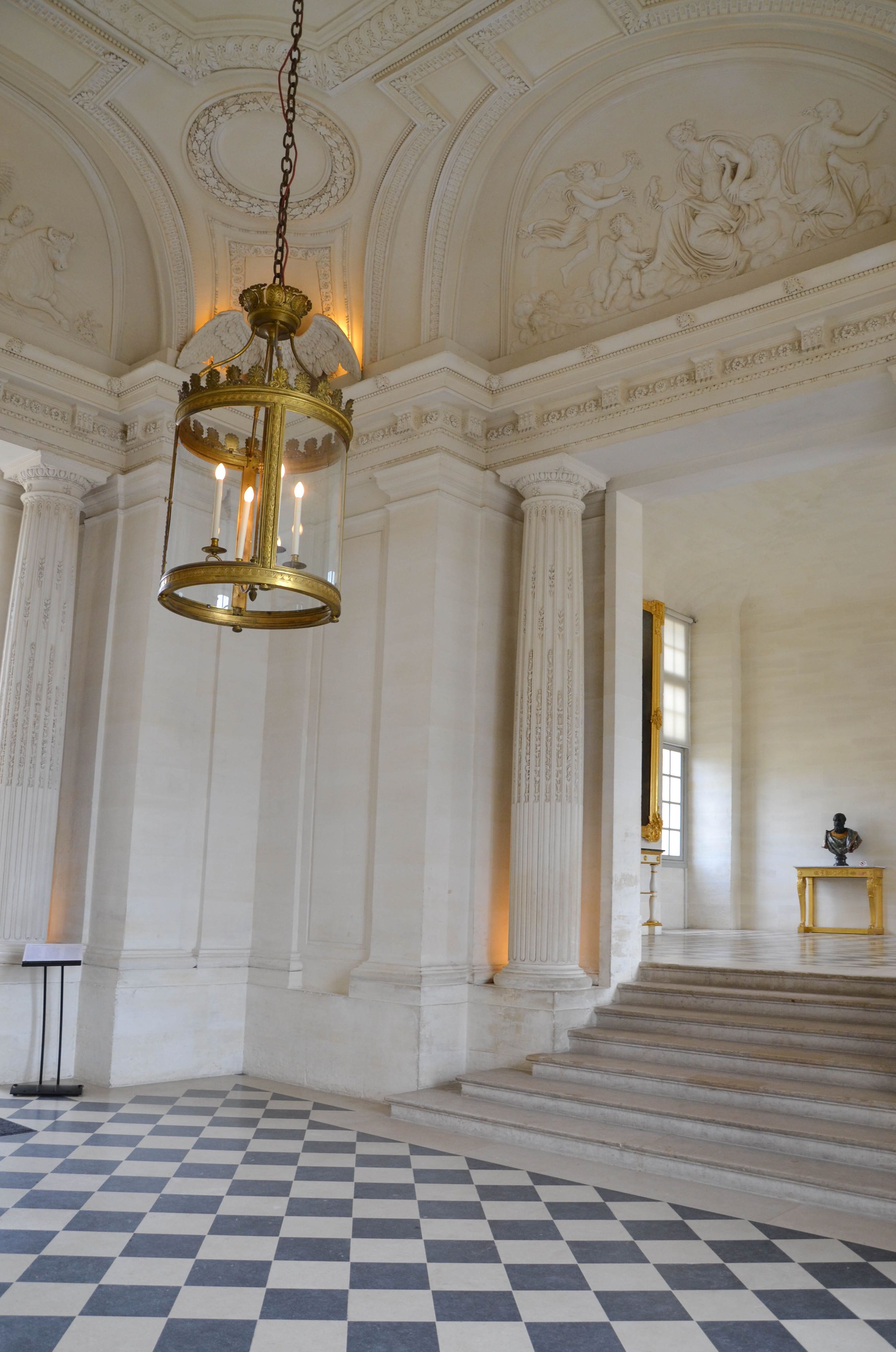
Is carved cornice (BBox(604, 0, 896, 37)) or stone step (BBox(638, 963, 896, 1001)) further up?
carved cornice (BBox(604, 0, 896, 37))

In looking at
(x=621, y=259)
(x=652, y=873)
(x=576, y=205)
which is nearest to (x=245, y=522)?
(x=621, y=259)

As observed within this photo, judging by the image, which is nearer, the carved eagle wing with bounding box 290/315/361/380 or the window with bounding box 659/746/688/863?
the carved eagle wing with bounding box 290/315/361/380

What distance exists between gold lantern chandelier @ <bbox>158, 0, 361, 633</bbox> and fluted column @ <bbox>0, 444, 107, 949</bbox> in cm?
450

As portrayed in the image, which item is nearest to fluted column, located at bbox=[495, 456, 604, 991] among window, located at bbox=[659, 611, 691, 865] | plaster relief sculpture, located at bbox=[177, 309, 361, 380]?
plaster relief sculpture, located at bbox=[177, 309, 361, 380]

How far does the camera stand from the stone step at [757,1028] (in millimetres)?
6844

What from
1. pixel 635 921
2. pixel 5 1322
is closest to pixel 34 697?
pixel 635 921

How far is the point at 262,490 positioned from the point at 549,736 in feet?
14.4

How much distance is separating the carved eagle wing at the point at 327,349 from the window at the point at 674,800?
10322 millimetres

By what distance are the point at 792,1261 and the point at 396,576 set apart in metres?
5.60

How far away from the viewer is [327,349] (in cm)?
945

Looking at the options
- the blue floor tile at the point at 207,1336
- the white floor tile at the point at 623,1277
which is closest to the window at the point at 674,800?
the white floor tile at the point at 623,1277

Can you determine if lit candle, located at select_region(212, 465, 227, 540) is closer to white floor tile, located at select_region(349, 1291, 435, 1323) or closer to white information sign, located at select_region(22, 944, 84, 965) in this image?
white floor tile, located at select_region(349, 1291, 435, 1323)

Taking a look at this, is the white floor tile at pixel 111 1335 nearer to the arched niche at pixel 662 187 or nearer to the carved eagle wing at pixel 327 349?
the arched niche at pixel 662 187

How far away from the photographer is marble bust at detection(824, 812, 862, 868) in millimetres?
16328
